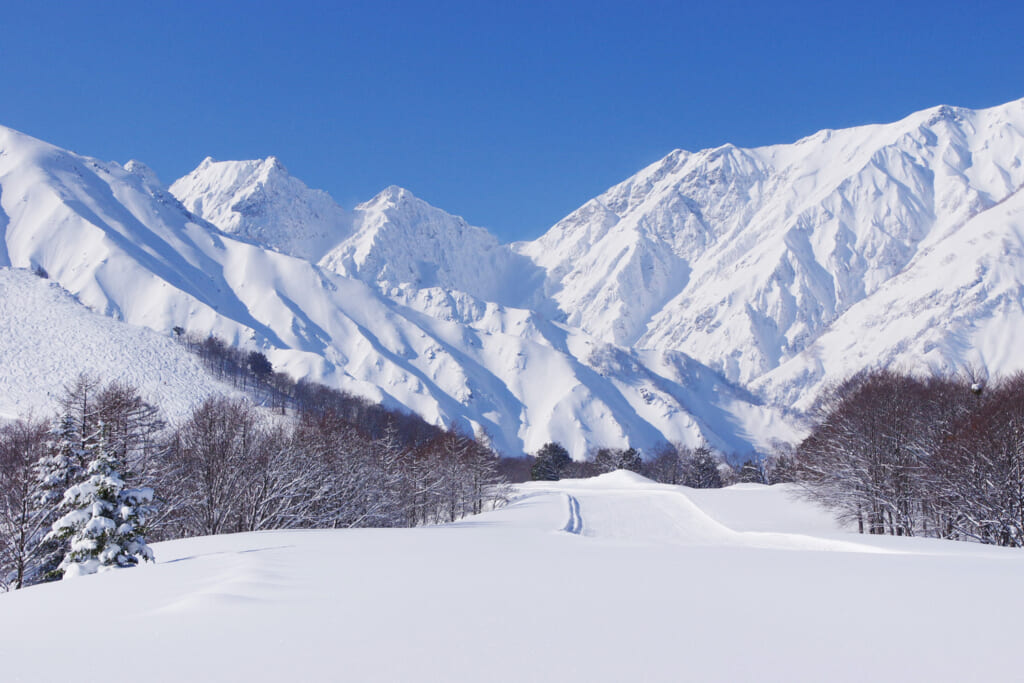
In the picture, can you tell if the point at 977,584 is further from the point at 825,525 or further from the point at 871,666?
the point at 825,525

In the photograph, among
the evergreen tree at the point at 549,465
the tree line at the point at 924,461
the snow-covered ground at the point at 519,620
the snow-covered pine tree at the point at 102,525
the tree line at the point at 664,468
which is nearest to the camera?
the snow-covered ground at the point at 519,620

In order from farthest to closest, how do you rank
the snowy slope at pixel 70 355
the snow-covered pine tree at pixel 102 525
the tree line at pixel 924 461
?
the snowy slope at pixel 70 355, the tree line at pixel 924 461, the snow-covered pine tree at pixel 102 525

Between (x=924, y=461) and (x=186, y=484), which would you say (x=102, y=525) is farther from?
(x=924, y=461)

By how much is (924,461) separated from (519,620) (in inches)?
1299

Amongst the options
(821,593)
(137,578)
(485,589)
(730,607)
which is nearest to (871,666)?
(730,607)

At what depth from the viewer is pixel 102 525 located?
16.6 meters

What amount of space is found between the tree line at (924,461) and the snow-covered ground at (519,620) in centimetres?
1719

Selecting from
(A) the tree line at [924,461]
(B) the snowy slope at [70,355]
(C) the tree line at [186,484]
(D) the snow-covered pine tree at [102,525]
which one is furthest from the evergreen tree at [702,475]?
(D) the snow-covered pine tree at [102,525]

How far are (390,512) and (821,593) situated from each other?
128ft

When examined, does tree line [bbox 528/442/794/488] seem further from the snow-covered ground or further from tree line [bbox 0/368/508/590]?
the snow-covered ground

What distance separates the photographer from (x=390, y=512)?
149 ft

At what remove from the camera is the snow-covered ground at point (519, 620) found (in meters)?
5.91

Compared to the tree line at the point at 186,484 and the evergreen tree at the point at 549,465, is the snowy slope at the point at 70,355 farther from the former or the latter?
the tree line at the point at 186,484

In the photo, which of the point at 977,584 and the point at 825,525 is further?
the point at 825,525
